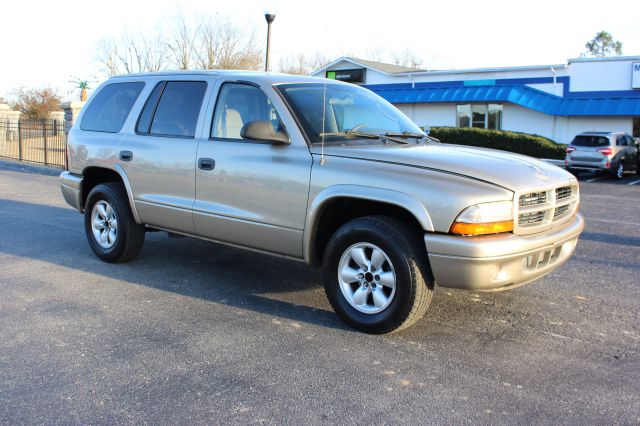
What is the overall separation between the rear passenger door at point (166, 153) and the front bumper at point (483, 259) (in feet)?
7.92

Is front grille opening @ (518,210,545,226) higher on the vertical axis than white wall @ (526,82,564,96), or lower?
lower

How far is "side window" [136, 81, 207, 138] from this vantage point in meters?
5.57

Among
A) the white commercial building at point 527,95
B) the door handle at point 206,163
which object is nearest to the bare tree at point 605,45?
the white commercial building at point 527,95

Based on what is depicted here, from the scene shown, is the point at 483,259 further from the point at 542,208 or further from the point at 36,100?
the point at 36,100

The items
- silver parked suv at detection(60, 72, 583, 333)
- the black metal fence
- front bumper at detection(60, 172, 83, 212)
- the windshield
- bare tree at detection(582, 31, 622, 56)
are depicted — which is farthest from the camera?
bare tree at detection(582, 31, 622, 56)

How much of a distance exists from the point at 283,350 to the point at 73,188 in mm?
3796

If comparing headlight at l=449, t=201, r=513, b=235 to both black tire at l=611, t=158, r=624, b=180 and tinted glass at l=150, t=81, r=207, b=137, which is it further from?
black tire at l=611, t=158, r=624, b=180

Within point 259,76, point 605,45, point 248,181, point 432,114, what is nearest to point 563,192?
point 248,181

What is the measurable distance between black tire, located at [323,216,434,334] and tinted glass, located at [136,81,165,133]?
2.53 metres

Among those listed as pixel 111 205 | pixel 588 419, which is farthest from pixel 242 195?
pixel 588 419

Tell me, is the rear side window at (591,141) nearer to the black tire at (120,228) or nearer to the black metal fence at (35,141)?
the black metal fence at (35,141)

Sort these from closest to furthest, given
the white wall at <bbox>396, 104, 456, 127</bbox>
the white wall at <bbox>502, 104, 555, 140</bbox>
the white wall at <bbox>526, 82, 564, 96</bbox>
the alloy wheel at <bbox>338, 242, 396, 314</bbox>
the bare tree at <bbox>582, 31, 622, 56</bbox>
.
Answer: the alloy wheel at <bbox>338, 242, 396, 314</bbox>
the white wall at <bbox>526, 82, 564, 96</bbox>
the white wall at <bbox>502, 104, 555, 140</bbox>
the white wall at <bbox>396, 104, 456, 127</bbox>
the bare tree at <bbox>582, 31, 622, 56</bbox>

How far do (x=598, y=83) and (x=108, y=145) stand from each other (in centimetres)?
2800

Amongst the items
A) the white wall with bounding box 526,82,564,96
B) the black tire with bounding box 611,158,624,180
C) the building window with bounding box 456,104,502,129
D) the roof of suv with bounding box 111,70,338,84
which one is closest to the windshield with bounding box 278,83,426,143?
the roof of suv with bounding box 111,70,338,84
